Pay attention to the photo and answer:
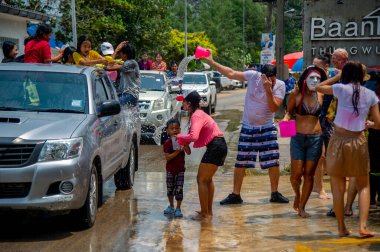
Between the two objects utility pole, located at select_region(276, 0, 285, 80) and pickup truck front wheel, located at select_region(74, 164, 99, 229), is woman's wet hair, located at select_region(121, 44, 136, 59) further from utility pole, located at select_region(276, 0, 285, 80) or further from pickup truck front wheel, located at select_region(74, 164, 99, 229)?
utility pole, located at select_region(276, 0, 285, 80)

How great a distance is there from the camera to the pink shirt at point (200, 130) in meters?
8.84

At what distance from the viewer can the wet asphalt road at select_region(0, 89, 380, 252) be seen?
7676mm

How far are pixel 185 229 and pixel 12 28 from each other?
17.0 m

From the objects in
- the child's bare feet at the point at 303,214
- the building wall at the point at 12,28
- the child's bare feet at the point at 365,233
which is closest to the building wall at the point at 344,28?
the child's bare feet at the point at 303,214

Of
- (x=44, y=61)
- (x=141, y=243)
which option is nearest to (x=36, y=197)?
(x=141, y=243)

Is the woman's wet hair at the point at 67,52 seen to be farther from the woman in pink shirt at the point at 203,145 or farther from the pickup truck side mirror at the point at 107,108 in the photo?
the woman in pink shirt at the point at 203,145

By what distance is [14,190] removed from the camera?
305 inches

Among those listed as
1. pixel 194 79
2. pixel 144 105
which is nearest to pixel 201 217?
pixel 144 105

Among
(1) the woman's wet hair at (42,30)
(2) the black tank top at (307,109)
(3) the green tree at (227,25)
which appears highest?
(3) the green tree at (227,25)

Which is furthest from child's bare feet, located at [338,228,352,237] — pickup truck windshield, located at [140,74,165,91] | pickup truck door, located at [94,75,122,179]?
pickup truck windshield, located at [140,74,165,91]

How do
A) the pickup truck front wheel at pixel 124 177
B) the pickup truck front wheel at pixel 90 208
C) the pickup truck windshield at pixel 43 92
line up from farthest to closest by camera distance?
the pickup truck front wheel at pixel 124 177
the pickup truck windshield at pixel 43 92
the pickup truck front wheel at pixel 90 208

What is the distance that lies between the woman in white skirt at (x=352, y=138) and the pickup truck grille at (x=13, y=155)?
3184mm

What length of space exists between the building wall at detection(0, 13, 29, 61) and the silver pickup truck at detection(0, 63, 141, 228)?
44.0 ft

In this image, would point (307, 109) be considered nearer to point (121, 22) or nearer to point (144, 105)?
point (144, 105)
